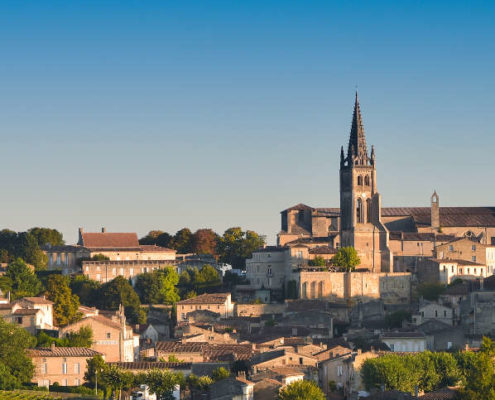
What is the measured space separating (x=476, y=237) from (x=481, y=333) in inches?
928

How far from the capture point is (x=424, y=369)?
6838 centimetres

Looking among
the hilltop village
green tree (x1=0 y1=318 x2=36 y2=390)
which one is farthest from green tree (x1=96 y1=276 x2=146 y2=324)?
green tree (x1=0 y1=318 x2=36 y2=390)

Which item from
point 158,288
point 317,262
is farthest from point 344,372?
point 158,288

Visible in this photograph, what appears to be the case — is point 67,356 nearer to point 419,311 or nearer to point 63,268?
point 419,311

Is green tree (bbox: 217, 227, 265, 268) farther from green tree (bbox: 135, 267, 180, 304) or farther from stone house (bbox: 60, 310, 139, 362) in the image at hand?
stone house (bbox: 60, 310, 139, 362)

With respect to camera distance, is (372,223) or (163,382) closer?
(163,382)

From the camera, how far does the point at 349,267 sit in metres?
95.1

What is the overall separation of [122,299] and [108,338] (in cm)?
1406

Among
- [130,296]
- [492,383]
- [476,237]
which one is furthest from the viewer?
[476,237]

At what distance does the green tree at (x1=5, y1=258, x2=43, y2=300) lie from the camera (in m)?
92.3

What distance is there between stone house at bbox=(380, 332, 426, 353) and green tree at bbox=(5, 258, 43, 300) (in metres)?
26.7

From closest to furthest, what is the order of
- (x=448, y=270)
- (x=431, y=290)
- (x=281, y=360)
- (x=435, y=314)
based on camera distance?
(x=281, y=360) < (x=435, y=314) < (x=431, y=290) < (x=448, y=270)

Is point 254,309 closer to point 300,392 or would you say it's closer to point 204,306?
point 204,306

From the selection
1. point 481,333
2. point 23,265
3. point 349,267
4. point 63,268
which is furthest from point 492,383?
point 63,268
